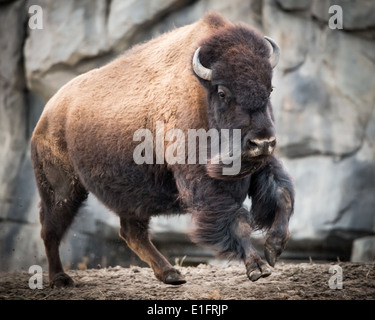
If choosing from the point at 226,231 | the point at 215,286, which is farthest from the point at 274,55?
the point at 215,286

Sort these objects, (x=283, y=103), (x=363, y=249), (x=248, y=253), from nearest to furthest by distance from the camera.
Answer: (x=248, y=253) → (x=363, y=249) → (x=283, y=103)

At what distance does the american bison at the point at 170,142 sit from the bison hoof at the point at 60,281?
10 mm

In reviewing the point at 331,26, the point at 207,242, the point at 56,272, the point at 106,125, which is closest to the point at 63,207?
the point at 56,272

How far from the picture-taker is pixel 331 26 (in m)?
7.61

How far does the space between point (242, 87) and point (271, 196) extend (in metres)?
0.78

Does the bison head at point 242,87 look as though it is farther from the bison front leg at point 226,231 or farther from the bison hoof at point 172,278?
the bison hoof at point 172,278

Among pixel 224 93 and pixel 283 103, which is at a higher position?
pixel 283 103

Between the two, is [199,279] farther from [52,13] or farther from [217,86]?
[52,13]

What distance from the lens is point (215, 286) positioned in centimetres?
430

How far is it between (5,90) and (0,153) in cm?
99

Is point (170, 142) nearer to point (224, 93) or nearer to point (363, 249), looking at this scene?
point (224, 93)

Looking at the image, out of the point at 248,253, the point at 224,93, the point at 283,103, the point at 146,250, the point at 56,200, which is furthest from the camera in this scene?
A: the point at 283,103

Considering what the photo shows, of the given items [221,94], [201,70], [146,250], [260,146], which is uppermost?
[201,70]

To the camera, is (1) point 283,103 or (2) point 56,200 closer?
(2) point 56,200
